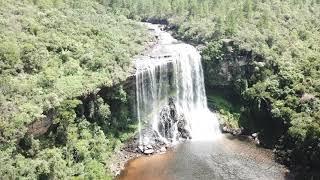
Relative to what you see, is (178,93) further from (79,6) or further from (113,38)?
(79,6)

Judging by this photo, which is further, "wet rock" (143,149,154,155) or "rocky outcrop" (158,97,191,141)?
"rocky outcrop" (158,97,191,141)

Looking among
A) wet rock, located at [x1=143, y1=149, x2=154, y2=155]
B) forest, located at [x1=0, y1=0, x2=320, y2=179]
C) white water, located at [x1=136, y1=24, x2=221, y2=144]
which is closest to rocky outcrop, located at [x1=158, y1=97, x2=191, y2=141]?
white water, located at [x1=136, y1=24, x2=221, y2=144]

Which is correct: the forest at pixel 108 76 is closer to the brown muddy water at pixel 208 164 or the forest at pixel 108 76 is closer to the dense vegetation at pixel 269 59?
the dense vegetation at pixel 269 59

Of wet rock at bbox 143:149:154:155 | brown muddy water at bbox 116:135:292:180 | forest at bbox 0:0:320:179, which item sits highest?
forest at bbox 0:0:320:179

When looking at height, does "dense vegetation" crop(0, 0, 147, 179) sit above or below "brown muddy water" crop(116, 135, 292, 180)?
above

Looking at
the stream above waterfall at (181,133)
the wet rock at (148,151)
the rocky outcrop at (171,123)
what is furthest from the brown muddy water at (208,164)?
the rocky outcrop at (171,123)

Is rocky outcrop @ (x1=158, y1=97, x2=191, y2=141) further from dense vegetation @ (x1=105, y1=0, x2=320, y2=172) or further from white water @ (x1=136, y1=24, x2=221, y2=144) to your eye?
dense vegetation @ (x1=105, y1=0, x2=320, y2=172)

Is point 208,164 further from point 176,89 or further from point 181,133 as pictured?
point 176,89
